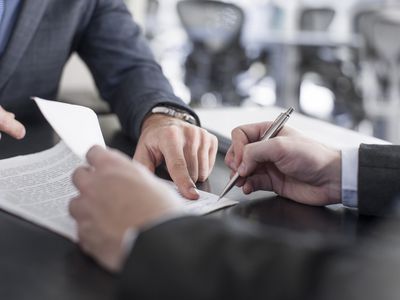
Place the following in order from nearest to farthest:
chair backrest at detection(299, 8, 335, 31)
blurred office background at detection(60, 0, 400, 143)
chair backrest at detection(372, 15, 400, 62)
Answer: chair backrest at detection(372, 15, 400, 62) < blurred office background at detection(60, 0, 400, 143) < chair backrest at detection(299, 8, 335, 31)

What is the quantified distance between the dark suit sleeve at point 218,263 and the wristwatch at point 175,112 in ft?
1.61

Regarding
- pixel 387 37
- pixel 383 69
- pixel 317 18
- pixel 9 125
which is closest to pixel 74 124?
pixel 9 125

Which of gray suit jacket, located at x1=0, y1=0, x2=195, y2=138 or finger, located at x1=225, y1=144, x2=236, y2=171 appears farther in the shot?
gray suit jacket, located at x1=0, y1=0, x2=195, y2=138

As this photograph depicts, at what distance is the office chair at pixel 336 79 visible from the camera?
A: 363 cm

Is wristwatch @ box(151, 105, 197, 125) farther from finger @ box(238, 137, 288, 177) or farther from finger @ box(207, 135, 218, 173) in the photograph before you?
finger @ box(238, 137, 288, 177)

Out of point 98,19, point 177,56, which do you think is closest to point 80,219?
point 98,19

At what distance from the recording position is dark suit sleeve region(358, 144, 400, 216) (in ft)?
2.13

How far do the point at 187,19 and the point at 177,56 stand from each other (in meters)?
0.65

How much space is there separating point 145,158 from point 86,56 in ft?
1.64

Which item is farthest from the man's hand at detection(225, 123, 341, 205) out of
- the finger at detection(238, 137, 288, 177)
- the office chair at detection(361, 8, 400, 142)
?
the office chair at detection(361, 8, 400, 142)

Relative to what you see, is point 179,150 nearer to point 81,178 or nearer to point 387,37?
point 81,178

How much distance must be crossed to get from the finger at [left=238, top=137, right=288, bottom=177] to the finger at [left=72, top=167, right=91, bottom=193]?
0.25 metres

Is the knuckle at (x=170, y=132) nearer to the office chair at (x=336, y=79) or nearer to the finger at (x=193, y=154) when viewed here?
the finger at (x=193, y=154)

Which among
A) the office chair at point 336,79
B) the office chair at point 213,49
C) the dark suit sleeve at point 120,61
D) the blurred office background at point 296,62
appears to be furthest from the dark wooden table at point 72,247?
the office chair at point 213,49
